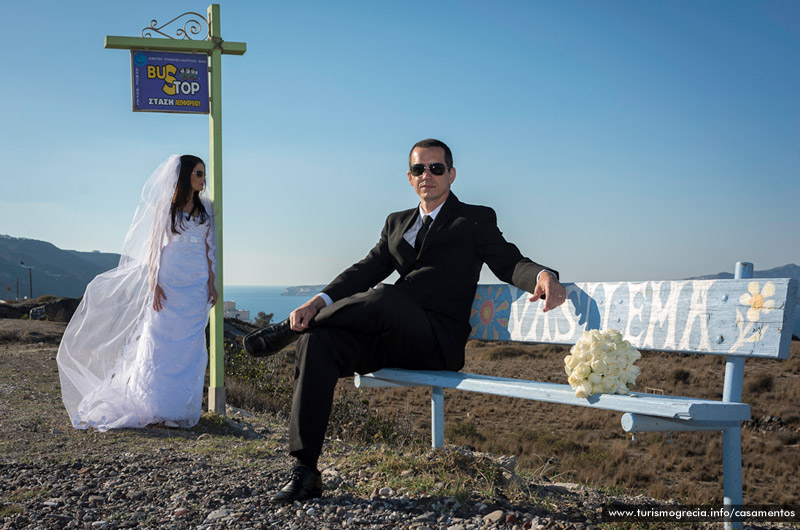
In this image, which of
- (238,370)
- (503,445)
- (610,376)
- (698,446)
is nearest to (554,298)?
(610,376)

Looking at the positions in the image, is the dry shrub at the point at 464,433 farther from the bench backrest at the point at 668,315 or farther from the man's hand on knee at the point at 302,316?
the man's hand on knee at the point at 302,316

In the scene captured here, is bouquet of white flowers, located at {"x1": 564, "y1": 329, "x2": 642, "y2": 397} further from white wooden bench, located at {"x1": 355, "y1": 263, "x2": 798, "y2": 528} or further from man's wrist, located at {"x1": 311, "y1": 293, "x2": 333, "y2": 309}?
man's wrist, located at {"x1": 311, "y1": 293, "x2": 333, "y2": 309}

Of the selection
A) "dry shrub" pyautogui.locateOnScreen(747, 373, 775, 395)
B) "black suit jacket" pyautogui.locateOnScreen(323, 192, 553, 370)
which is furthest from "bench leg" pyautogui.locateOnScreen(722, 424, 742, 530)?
"dry shrub" pyautogui.locateOnScreen(747, 373, 775, 395)

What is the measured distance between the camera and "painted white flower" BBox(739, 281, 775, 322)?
3.09m

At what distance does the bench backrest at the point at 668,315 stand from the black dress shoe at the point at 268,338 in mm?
1434

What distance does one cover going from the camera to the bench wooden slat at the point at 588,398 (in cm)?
272

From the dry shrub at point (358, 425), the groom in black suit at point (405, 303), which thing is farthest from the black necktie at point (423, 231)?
the dry shrub at point (358, 425)

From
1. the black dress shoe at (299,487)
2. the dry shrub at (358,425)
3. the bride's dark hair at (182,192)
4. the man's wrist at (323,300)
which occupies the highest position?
the bride's dark hair at (182,192)

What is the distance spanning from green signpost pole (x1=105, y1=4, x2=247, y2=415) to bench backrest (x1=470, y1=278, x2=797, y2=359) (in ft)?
10.0

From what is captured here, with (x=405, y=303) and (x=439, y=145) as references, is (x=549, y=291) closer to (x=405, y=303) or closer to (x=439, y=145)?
(x=405, y=303)

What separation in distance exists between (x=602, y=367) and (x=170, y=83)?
5.22 metres

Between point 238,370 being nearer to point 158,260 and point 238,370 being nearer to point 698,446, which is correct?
point 158,260

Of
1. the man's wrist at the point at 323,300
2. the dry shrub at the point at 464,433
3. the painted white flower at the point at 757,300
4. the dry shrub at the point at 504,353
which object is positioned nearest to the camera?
the painted white flower at the point at 757,300

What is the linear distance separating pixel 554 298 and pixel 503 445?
1950 cm
